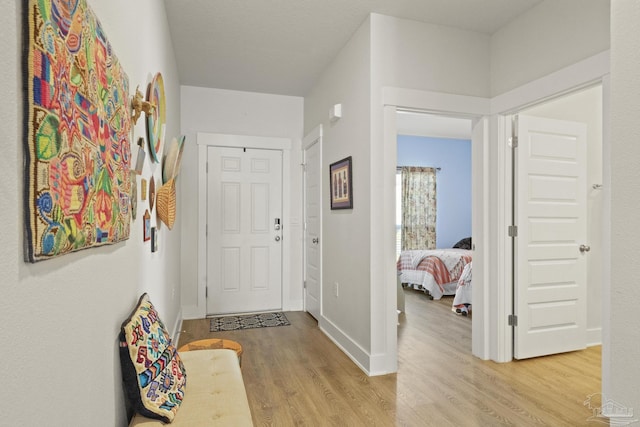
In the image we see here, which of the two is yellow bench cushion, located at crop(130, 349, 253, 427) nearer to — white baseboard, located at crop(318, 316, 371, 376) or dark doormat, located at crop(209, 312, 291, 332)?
white baseboard, located at crop(318, 316, 371, 376)

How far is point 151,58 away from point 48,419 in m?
1.90

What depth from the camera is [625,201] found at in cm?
104

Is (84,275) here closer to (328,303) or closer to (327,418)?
(327,418)

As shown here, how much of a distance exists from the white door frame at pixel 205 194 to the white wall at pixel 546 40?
2.47 m

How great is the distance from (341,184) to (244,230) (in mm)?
1666

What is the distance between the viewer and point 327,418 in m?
2.11

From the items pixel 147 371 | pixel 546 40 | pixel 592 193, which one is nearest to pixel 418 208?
pixel 592 193

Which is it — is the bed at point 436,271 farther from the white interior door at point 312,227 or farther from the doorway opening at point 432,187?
the white interior door at point 312,227

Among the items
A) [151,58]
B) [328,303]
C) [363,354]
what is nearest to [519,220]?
[363,354]

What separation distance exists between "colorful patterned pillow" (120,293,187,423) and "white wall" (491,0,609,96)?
112 inches

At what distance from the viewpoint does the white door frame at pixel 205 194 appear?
167 inches

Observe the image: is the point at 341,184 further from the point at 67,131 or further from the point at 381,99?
the point at 67,131

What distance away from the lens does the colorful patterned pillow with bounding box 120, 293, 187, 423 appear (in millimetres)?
1227

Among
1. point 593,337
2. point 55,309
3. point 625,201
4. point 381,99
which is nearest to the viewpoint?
point 55,309
